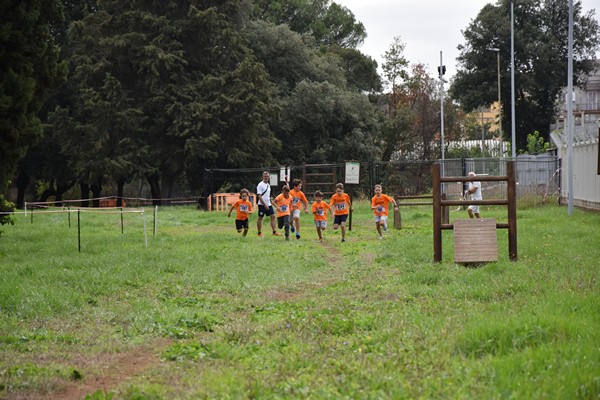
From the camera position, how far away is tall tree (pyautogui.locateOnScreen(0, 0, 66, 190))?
20.0 metres

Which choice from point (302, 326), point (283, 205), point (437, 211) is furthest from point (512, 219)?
point (283, 205)

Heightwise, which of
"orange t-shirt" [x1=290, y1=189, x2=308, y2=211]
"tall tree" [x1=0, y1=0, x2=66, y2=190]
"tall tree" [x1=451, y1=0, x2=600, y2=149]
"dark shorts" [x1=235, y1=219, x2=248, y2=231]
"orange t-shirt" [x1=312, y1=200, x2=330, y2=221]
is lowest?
"dark shorts" [x1=235, y1=219, x2=248, y2=231]

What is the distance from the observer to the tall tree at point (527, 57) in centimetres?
6662

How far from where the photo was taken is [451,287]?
11625mm

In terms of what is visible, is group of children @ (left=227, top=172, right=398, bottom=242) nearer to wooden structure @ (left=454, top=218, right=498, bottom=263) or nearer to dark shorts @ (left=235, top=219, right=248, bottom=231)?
dark shorts @ (left=235, top=219, right=248, bottom=231)

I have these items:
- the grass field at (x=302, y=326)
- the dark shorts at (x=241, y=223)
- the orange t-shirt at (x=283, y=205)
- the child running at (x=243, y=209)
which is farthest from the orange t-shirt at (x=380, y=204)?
the grass field at (x=302, y=326)

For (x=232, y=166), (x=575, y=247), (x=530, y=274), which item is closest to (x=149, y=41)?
(x=232, y=166)

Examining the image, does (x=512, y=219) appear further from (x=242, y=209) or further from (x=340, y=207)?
(x=242, y=209)

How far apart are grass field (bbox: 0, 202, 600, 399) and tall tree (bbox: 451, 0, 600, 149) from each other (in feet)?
168

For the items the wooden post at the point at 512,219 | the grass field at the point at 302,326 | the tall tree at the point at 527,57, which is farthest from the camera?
the tall tree at the point at 527,57

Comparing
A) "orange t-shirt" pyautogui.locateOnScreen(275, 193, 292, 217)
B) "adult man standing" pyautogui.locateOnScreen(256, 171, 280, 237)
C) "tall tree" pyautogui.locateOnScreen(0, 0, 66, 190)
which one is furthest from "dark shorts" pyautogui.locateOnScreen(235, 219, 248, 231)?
"tall tree" pyautogui.locateOnScreen(0, 0, 66, 190)

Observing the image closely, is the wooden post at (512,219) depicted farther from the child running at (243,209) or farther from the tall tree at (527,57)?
the tall tree at (527,57)

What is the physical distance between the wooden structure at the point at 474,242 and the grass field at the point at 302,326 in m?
0.44

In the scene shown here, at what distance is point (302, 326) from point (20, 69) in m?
14.1
